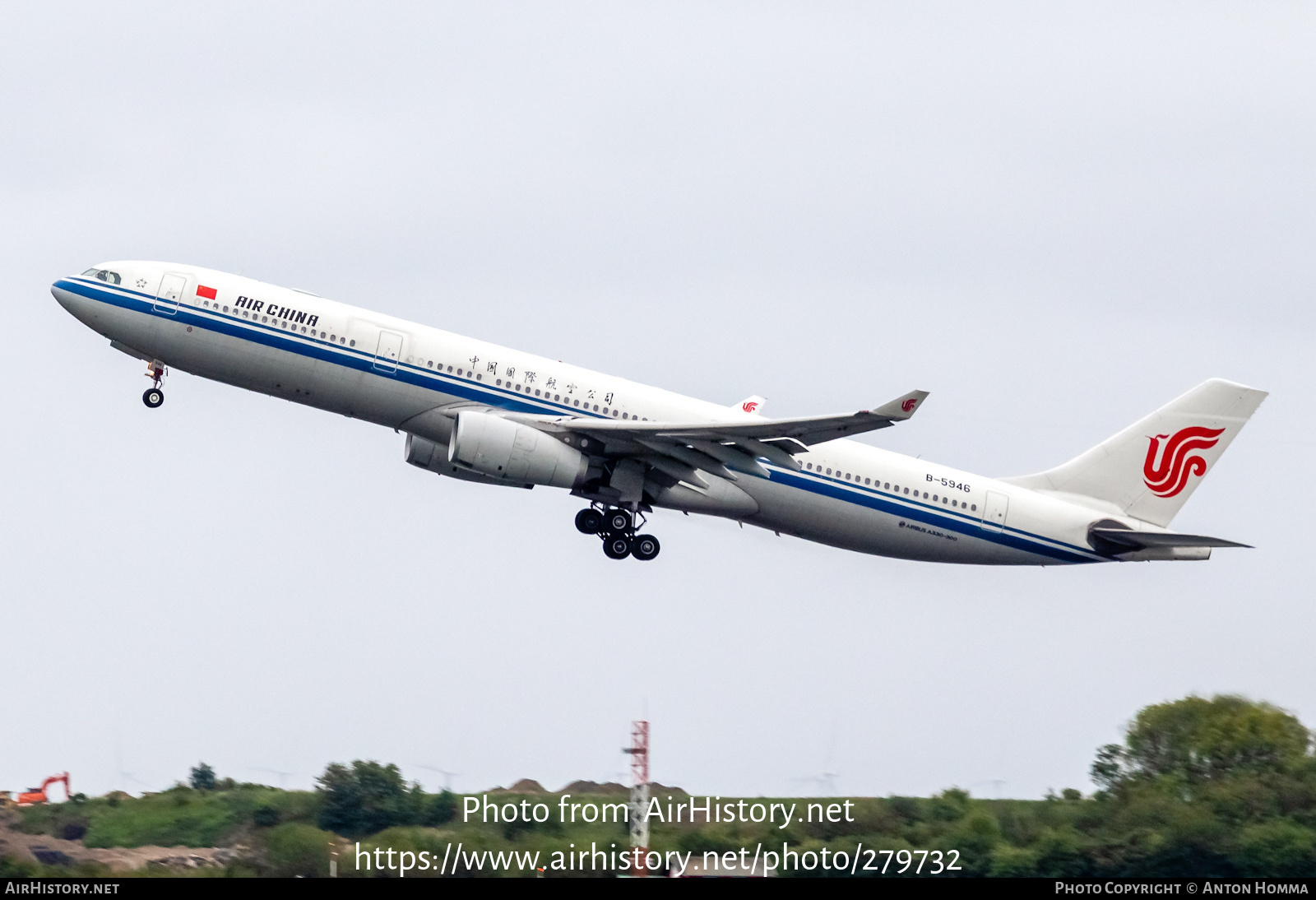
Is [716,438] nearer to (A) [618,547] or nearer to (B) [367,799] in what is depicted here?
(A) [618,547]

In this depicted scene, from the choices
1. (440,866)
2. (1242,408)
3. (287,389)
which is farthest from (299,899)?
(1242,408)

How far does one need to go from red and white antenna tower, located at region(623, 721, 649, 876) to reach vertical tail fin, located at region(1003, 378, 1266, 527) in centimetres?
1406

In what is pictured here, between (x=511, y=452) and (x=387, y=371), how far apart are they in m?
Answer: 3.78

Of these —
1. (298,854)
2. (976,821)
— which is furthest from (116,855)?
(976,821)

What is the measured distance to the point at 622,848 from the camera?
44.7 meters

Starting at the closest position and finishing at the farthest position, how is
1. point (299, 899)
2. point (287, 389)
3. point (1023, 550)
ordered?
1. point (299, 899)
2. point (287, 389)
3. point (1023, 550)

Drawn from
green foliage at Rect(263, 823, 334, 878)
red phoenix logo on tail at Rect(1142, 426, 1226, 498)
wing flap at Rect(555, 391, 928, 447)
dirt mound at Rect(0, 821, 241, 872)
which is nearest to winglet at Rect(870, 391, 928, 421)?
wing flap at Rect(555, 391, 928, 447)

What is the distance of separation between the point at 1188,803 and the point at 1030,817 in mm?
4056

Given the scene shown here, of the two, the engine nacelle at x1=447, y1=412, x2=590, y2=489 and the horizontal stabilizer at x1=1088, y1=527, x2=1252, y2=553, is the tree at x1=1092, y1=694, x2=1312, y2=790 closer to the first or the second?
the horizontal stabilizer at x1=1088, y1=527, x2=1252, y2=553

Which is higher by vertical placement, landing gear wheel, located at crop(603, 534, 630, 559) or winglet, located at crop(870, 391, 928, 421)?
winglet, located at crop(870, 391, 928, 421)

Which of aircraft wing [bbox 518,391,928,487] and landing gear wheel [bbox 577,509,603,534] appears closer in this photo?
aircraft wing [bbox 518,391,928,487]

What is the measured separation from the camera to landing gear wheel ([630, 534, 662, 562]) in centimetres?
4981

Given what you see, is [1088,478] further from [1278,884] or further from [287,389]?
[287,389]

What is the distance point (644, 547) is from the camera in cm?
4981
